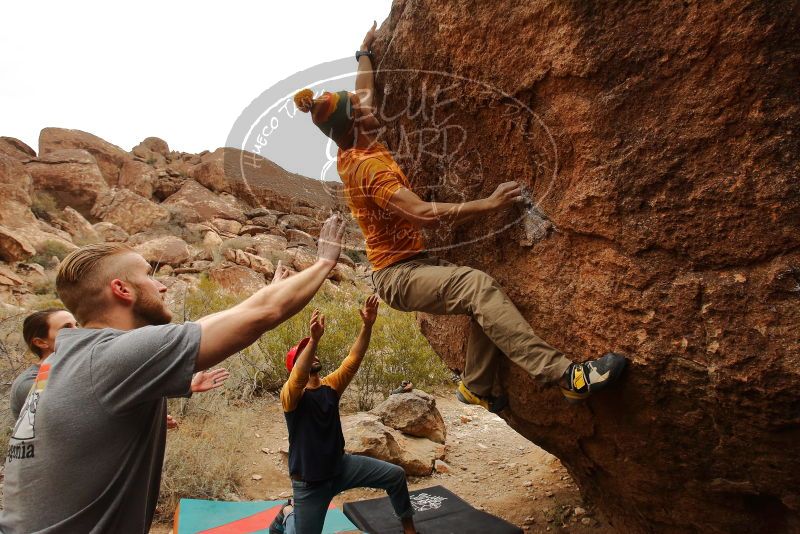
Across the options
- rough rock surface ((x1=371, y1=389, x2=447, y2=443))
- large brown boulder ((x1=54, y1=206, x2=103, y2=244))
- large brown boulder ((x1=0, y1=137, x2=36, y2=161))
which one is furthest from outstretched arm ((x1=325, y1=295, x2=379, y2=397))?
large brown boulder ((x1=0, y1=137, x2=36, y2=161))

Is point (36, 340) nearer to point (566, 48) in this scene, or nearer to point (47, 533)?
point (47, 533)

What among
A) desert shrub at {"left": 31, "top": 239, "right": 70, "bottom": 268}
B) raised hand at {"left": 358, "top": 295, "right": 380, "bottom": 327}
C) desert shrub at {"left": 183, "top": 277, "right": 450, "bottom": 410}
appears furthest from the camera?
desert shrub at {"left": 31, "top": 239, "right": 70, "bottom": 268}

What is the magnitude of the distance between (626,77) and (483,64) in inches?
29.1

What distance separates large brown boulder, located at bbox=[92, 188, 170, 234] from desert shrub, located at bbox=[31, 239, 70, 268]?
236 inches

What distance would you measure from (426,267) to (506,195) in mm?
557

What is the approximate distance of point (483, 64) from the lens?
2.75 metres

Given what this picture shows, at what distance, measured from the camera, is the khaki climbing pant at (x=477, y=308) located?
2.46 m

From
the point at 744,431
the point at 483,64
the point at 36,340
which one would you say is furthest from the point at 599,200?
the point at 36,340

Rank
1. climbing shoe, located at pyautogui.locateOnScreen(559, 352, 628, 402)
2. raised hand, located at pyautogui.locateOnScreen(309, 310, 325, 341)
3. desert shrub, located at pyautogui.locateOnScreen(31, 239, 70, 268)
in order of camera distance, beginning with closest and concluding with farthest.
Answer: climbing shoe, located at pyautogui.locateOnScreen(559, 352, 628, 402)
raised hand, located at pyautogui.locateOnScreen(309, 310, 325, 341)
desert shrub, located at pyautogui.locateOnScreen(31, 239, 70, 268)

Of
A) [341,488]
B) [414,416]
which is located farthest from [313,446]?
[414,416]

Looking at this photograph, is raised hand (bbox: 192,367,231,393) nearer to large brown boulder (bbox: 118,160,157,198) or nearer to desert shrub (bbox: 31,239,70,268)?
desert shrub (bbox: 31,239,70,268)

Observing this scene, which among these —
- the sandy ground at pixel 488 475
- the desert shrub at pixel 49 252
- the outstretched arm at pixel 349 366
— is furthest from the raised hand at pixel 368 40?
the desert shrub at pixel 49 252

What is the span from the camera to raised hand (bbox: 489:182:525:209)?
107 inches

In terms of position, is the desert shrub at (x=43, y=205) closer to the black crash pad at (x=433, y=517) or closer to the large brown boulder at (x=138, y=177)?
the large brown boulder at (x=138, y=177)
